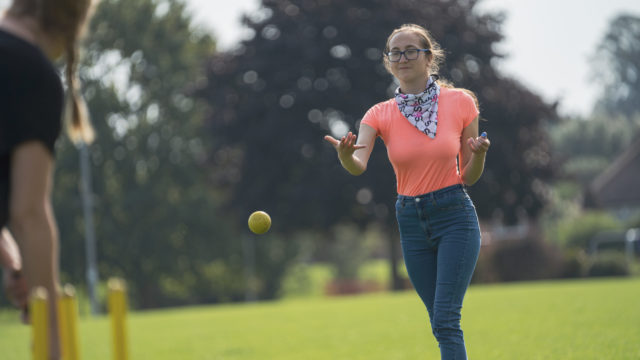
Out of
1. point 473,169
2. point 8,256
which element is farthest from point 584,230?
point 8,256

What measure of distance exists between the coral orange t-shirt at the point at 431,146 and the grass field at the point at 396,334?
3.27 m

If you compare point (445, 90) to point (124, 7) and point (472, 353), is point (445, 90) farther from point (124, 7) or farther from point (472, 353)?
point (124, 7)

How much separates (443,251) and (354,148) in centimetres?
92

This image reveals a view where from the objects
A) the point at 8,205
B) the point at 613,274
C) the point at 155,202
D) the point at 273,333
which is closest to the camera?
the point at 8,205

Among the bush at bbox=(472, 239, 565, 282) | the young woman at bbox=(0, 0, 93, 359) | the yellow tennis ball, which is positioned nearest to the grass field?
the yellow tennis ball

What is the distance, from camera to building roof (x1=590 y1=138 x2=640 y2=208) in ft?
212

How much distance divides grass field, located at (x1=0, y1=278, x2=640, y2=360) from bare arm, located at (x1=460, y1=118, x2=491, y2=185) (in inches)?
122

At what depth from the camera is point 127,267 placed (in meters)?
42.0

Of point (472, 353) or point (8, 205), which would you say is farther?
point (472, 353)

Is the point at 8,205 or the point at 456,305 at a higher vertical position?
the point at 8,205

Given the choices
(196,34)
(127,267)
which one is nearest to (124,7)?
(196,34)

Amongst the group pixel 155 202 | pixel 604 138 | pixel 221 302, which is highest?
pixel 604 138

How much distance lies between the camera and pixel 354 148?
546 centimetres

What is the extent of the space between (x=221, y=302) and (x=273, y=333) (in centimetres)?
3367
